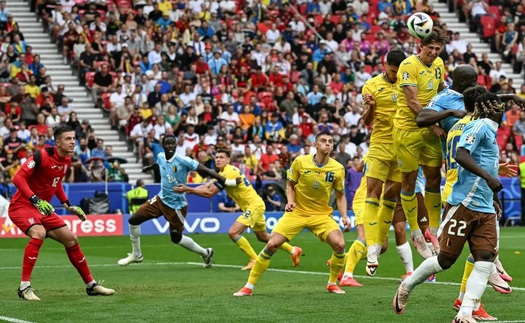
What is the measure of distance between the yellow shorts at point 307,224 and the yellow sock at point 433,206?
1.23 meters

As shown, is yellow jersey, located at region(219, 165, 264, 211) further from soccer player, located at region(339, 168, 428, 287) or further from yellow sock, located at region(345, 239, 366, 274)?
yellow sock, located at region(345, 239, 366, 274)

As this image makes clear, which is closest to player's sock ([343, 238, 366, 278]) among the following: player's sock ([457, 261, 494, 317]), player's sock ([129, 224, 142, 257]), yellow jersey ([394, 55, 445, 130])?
yellow jersey ([394, 55, 445, 130])

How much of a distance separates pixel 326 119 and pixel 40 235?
21.6 metres

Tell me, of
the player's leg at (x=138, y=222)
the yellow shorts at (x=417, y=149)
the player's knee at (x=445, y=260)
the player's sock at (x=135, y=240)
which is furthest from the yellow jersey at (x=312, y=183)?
the player's sock at (x=135, y=240)

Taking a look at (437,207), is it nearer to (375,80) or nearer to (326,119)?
(375,80)

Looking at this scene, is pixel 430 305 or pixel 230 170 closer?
pixel 430 305

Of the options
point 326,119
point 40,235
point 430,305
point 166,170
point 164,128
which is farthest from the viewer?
point 326,119

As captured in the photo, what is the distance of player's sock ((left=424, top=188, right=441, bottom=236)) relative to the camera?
1411 centimetres

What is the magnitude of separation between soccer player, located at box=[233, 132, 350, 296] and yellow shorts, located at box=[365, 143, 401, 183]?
558 mm

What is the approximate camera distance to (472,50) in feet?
138

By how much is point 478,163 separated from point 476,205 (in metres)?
0.40

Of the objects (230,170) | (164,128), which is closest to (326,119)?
(164,128)

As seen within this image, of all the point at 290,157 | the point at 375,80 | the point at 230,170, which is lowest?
the point at 290,157

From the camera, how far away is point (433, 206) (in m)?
14.1
